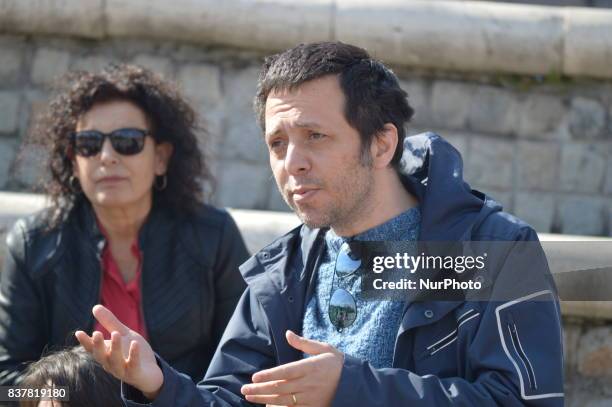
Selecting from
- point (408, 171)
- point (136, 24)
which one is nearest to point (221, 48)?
point (136, 24)

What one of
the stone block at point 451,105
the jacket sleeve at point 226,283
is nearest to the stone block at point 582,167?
the stone block at point 451,105

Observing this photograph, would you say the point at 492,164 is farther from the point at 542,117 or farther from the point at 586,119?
the point at 586,119

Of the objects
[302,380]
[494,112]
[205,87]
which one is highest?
[205,87]

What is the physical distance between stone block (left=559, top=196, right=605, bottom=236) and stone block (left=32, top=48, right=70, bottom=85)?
2.65 meters

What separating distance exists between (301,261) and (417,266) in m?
0.33

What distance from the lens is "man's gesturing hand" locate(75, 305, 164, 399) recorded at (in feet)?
9.11

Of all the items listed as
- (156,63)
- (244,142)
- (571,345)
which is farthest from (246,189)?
(571,345)

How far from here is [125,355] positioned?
2801 millimetres

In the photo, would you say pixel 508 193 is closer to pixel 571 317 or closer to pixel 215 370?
pixel 571 317

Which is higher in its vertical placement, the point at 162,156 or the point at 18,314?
the point at 162,156

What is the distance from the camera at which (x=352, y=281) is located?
3.09 m

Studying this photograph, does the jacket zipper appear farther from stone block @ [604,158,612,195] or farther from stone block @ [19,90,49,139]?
stone block @ [19,90,49,139]

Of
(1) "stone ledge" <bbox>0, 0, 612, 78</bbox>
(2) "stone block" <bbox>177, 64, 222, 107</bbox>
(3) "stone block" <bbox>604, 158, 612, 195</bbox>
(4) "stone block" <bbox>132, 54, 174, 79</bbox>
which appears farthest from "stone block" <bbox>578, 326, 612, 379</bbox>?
(4) "stone block" <bbox>132, 54, 174, 79</bbox>

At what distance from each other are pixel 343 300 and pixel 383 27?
3.21 metres
